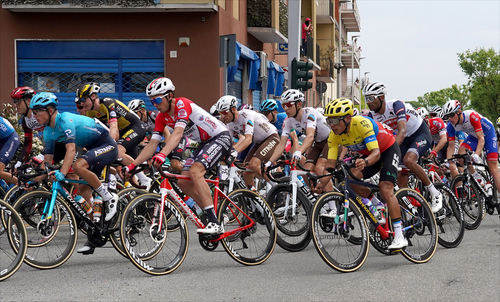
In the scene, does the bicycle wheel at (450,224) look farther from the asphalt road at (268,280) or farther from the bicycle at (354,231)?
the bicycle at (354,231)

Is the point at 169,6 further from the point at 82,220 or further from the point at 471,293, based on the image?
the point at 471,293

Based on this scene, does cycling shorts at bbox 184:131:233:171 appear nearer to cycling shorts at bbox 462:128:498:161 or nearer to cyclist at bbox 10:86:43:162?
cyclist at bbox 10:86:43:162

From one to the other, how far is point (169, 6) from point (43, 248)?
13685 millimetres

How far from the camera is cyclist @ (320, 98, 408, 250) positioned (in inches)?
323

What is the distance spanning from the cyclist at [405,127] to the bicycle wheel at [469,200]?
3.49 ft

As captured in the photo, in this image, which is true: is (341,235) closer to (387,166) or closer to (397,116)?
(387,166)

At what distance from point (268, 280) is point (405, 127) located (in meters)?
3.57

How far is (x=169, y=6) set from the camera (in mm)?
20875

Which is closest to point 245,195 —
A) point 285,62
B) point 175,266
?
point 175,266

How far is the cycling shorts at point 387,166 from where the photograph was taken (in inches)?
336

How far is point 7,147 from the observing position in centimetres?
1002

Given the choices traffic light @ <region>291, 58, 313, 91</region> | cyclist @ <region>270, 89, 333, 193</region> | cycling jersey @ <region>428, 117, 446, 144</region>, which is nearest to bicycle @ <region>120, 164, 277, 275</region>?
cyclist @ <region>270, 89, 333, 193</region>

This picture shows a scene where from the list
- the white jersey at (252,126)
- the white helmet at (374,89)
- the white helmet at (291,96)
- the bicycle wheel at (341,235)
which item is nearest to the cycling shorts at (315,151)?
the white jersey at (252,126)

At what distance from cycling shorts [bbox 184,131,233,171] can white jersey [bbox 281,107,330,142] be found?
243 centimetres
